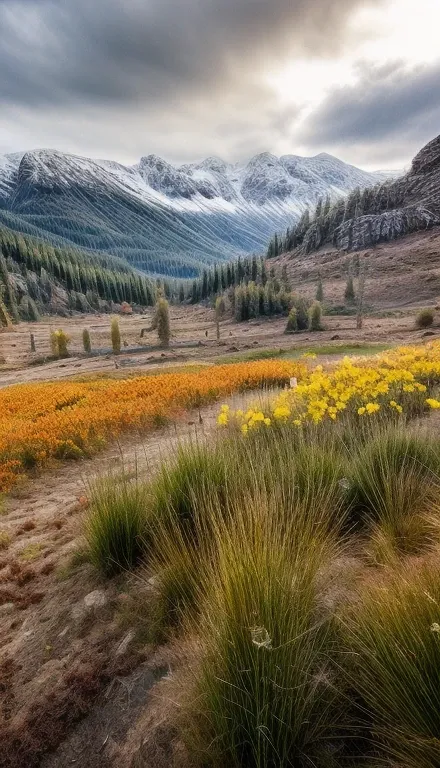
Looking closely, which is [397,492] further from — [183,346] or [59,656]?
[183,346]

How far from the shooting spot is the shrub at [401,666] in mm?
1379

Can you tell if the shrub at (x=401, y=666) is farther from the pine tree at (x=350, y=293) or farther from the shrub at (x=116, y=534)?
the pine tree at (x=350, y=293)

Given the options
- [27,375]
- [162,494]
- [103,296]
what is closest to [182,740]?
[162,494]

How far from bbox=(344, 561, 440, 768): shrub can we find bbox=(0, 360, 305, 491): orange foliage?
23.1 feet

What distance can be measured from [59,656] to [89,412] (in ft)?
27.5

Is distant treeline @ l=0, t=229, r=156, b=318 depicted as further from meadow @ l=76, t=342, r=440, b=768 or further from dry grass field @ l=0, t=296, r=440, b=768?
meadow @ l=76, t=342, r=440, b=768

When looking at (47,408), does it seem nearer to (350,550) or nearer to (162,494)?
(162,494)

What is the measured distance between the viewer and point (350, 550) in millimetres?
2840

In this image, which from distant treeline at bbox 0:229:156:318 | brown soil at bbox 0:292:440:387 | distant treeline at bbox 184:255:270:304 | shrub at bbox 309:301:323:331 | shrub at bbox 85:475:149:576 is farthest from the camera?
distant treeline at bbox 0:229:156:318

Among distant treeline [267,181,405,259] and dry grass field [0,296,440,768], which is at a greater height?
distant treeline [267,181,405,259]

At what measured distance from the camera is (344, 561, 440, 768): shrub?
138cm

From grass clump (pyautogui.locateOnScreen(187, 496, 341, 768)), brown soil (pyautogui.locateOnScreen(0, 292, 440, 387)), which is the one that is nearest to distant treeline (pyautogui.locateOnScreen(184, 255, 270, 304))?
brown soil (pyautogui.locateOnScreen(0, 292, 440, 387))

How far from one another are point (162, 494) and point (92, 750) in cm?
179

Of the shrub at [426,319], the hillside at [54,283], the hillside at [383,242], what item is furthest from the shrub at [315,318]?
the hillside at [54,283]
